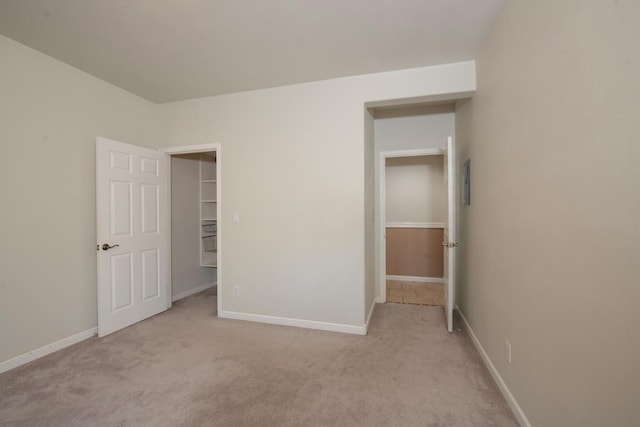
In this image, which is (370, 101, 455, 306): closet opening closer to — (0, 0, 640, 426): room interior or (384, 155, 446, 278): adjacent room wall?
(384, 155, 446, 278): adjacent room wall

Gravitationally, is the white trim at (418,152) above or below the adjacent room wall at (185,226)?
above

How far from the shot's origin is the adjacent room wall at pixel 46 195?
85.6 inches

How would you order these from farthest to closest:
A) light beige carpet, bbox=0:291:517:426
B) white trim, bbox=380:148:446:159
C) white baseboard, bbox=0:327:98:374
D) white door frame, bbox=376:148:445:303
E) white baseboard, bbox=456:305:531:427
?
white door frame, bbox=376:148:445:303, white trim, bbox=380:148:446:159, white baseboard, bbox=0:327:98:374, light beige carpet, bbox=0:291:517:426, white baseboard, bbox=456:305:531:427

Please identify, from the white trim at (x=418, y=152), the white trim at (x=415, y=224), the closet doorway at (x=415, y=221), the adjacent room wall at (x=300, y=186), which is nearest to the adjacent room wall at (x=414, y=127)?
the white trim at (x=418, y=152)

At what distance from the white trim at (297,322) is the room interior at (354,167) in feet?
0.04

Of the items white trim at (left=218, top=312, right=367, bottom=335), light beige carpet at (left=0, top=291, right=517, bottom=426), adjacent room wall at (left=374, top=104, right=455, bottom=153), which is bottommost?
light beige carpet at (left=0, top=291, right=517, bottom=426)

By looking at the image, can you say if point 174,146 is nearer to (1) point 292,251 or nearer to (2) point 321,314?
(1) point 292,251

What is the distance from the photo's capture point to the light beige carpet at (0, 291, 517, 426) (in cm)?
166

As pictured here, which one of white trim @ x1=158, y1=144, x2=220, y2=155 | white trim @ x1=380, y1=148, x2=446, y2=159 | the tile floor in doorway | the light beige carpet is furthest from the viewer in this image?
the tile floor in doorway

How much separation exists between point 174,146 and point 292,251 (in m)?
2.06

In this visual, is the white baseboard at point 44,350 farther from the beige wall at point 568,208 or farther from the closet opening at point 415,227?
the beige wall at point 568,208

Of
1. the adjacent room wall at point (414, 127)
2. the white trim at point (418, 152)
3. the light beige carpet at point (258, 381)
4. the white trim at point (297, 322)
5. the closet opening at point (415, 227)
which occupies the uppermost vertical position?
the adjacent room wall at point (414, 127)

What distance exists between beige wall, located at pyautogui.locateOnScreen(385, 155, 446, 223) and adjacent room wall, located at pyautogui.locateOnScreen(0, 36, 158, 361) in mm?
4231

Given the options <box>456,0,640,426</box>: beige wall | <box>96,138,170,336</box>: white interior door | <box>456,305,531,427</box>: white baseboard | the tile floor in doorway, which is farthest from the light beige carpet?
the tile floor in doorway
